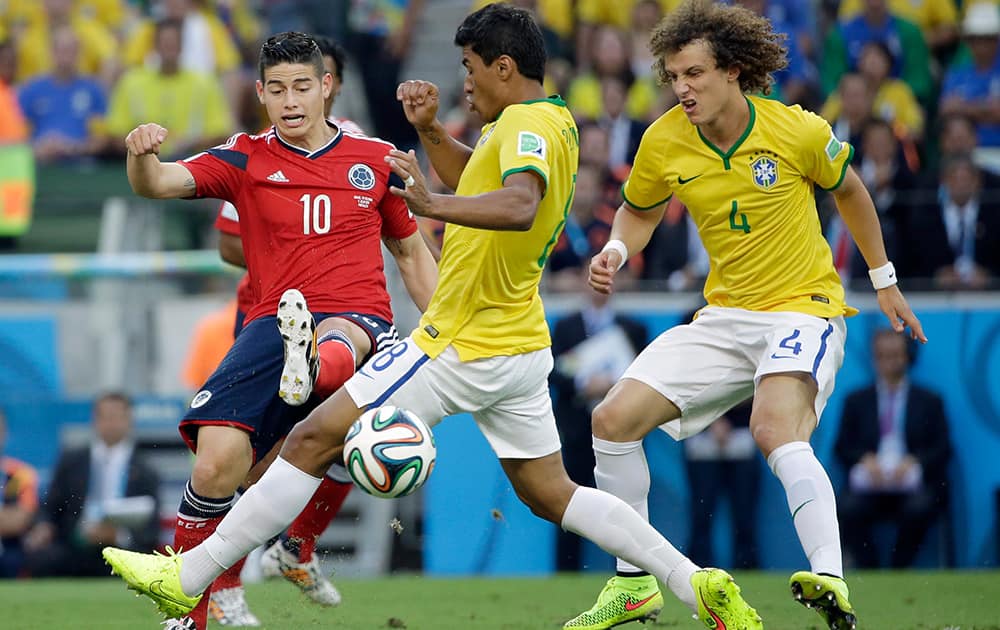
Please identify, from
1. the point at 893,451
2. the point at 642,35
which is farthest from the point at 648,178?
the point at 642,35

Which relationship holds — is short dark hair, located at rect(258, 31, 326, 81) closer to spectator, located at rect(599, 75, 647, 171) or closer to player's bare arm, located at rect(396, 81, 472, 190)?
player's bare arm, located at rect(396, 81, 472, 190)

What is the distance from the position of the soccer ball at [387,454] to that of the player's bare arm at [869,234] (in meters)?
2.50

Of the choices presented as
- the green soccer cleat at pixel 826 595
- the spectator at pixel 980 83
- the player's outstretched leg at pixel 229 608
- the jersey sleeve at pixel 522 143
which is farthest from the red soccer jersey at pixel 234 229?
the spectator at pixel 980 83

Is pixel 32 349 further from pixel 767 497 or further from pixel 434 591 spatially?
pixel 767 497

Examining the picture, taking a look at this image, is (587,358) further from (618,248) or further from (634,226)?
(618,248)

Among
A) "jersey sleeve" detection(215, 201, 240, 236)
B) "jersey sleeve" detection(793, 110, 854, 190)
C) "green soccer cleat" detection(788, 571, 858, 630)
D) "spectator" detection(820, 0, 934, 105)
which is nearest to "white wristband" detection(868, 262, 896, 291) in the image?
"jersey sleeve" detection(793, 110, 854, 190)

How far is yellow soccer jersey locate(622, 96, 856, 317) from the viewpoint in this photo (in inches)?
280

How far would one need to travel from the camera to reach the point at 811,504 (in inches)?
260

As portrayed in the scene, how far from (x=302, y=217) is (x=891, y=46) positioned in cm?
900

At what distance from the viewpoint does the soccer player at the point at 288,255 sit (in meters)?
6.41

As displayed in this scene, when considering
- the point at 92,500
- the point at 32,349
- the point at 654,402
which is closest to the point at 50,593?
the point at 92,500

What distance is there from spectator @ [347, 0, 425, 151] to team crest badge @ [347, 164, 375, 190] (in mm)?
8301

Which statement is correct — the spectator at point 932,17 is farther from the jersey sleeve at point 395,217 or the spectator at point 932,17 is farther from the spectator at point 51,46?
the jersey sleeve at point 395,217

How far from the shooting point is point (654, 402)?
7133 mm
